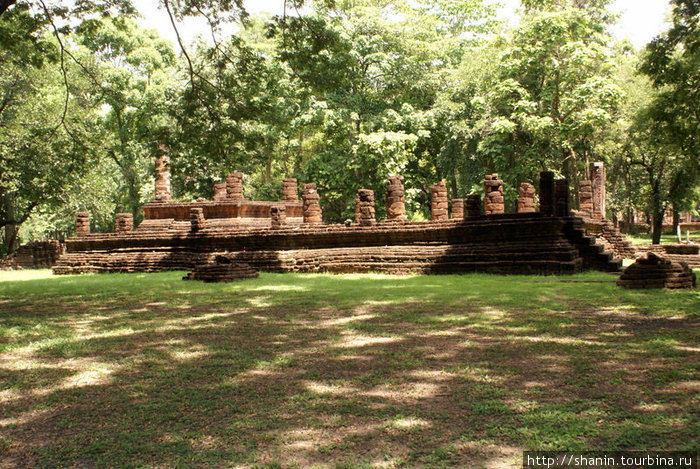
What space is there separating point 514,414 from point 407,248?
11.4 meters

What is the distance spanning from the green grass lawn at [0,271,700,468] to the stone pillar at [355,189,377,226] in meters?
7.97

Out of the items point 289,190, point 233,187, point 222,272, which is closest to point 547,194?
point 222,272

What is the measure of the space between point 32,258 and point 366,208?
51.0 ft

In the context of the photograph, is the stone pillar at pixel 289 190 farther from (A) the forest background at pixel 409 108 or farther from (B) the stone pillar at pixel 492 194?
(B) the stone pillar at pixel 492 194

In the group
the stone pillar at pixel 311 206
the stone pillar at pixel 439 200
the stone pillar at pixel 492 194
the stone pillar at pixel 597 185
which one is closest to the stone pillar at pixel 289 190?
the stone pillar at pixel 311 206

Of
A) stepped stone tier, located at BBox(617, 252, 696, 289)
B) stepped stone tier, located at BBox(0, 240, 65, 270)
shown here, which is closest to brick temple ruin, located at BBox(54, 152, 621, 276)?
stepped stone tier, located at BBox(617, 252, 696, 289)

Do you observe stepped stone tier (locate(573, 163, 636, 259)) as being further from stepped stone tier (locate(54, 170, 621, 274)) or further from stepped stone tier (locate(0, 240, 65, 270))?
stepped stone tier (locate(0, 240, 65, 270))

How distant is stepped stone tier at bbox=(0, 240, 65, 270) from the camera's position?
24.1 m

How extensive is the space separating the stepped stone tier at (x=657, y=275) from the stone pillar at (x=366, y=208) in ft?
24.6

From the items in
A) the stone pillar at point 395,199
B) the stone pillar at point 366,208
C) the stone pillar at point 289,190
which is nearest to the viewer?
the stone pillar at point 366,208

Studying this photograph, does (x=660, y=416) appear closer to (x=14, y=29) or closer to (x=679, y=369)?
(x=679, y=369)

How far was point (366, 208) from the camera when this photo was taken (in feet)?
53.9

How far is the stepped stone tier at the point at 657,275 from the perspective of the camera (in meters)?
9.32

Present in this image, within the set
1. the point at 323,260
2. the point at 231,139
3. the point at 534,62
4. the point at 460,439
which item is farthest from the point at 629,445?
the point at 534,62
